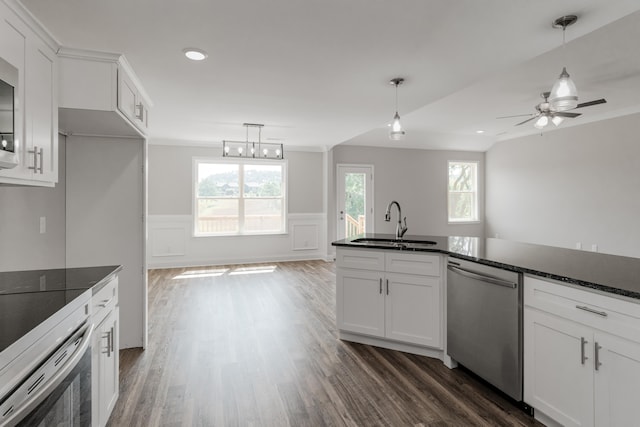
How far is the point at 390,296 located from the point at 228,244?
4920 mm

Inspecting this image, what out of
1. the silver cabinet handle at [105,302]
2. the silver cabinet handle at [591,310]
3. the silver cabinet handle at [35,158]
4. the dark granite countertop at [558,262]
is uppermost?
the silver cabinet handle at [35,158]

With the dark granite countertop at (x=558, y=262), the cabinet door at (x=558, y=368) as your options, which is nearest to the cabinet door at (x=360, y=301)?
the dark granite countertop at (x=558, y=262)

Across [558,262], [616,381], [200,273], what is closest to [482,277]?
[558,262]

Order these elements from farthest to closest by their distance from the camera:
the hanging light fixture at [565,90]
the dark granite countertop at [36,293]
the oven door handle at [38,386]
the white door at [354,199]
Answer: the white door at [354,199] → the hanging light fixture at [565,90] → the dark granite countertop at [36,293] → the oven door handle at [38,386]

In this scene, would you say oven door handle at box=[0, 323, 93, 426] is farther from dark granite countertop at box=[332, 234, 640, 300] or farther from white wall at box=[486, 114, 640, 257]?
white wall at box=[486, 114, 640, 257]

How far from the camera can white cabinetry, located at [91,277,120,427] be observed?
1781mm

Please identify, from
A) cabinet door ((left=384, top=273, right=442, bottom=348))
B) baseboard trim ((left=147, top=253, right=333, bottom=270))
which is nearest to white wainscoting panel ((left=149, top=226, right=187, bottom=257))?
baseboard trim ((left=147, top=253, right=333, bottom=270))

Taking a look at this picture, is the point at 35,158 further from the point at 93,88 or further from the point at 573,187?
the point at 573,187

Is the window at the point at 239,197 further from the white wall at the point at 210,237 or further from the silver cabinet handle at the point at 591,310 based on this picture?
the silver cabinet handle at the point at 591,310

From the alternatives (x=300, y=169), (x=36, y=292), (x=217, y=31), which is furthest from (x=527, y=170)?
(x=36, y=292)

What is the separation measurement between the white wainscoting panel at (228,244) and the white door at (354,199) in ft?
1.62

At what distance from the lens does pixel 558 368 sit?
1882mm

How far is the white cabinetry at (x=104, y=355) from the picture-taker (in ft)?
5.84

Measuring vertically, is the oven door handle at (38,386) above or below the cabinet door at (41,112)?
below
